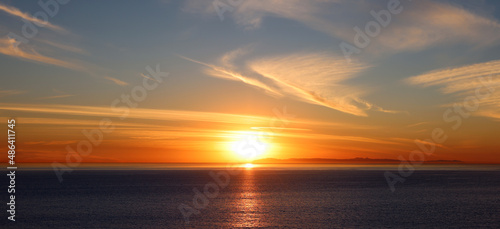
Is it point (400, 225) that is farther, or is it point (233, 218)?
point (233, 218)

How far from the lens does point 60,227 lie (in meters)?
45.9

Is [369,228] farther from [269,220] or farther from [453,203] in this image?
[453,203]

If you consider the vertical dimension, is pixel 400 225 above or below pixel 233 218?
below

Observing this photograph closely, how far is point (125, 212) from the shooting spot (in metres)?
58.0

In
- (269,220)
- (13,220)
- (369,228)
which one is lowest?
(369,228)

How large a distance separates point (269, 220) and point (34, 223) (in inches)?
1102

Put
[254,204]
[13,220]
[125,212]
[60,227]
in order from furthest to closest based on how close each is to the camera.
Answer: [254,204]
[125,212]
[13,220]
[60,227]

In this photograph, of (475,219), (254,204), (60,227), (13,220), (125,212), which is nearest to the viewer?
(60,227)

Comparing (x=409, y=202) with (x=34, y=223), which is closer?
(x=34, y=223)

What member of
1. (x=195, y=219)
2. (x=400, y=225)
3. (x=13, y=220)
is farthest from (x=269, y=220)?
(x=13, y=220)

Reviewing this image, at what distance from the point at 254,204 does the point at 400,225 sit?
1034 inches

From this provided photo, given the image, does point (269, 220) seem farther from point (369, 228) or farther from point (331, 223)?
point (369, 228)

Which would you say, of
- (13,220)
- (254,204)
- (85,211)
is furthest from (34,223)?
(254,204)

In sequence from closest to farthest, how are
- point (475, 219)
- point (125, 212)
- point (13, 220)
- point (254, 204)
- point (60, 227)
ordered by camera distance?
point (60, 227) < point (13, 220) < point (475, 219) < point (125, 212) < point (254, 204)
